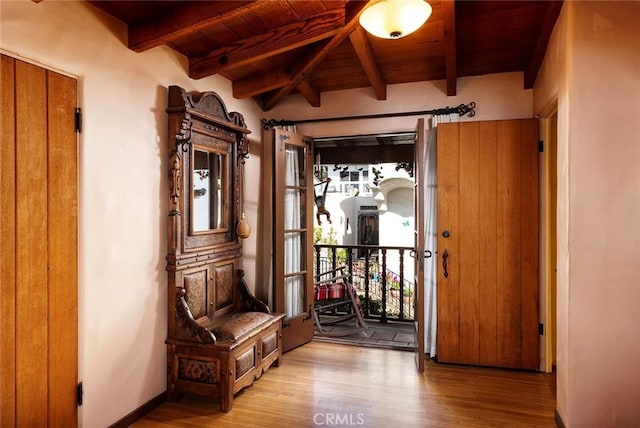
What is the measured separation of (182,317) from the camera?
2730 millimetres

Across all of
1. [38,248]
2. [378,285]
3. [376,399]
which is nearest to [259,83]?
[38,248]

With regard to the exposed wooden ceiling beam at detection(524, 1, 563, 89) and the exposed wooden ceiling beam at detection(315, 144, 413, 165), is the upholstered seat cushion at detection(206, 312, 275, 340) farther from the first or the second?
the exposed wooden ceiling beam at detection(315, 144, 413, 165)

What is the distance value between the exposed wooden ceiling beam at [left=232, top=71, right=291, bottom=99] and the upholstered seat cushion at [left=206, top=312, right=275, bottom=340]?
2.00 m

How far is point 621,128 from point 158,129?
2.88 metres

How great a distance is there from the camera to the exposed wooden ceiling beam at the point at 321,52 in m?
2.49

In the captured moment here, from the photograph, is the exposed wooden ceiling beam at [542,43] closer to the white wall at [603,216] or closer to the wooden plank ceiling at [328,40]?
the wooden plank ceiling at [328,40]

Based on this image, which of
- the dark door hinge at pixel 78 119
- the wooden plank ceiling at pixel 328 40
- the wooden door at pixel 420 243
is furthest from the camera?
the wooden door at pixel 420 243

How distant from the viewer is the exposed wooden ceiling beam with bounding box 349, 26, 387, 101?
2.84 meters

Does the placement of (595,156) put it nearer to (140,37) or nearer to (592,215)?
(592,215)

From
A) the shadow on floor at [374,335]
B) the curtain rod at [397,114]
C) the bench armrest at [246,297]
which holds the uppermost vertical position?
the curtain rod at [397,114]

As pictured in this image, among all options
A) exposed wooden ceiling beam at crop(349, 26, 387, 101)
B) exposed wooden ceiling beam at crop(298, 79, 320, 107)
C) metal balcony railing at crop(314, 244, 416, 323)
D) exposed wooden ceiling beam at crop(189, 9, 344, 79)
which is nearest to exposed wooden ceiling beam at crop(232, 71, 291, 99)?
exposed wooden ceiling beam at crop(298, 79, 320, 107)

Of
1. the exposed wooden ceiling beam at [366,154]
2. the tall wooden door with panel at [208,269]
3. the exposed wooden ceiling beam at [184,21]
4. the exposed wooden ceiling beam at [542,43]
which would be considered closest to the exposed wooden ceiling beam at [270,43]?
the tall wooden door with panel at [208,269]

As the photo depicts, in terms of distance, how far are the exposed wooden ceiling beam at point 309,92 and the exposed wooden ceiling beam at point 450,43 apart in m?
1.30

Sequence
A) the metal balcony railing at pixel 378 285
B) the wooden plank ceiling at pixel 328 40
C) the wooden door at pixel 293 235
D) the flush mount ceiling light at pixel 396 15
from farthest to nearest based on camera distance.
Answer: the metal balcony railing at pixel 378 285, the wooden door at pixel 293 235, the wooden plank ceiling at pixel 328 40, the flush mount ceiling light at pixel 396 15
